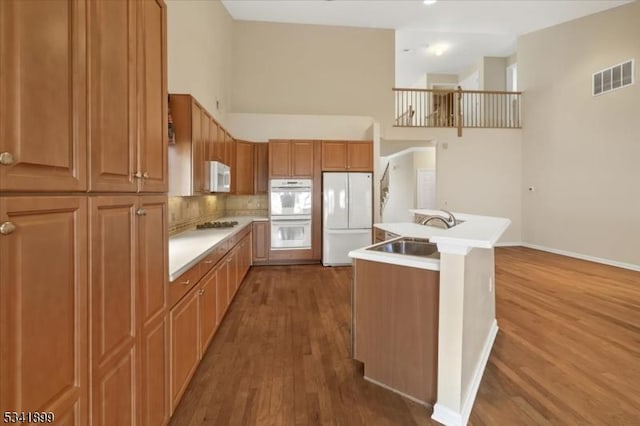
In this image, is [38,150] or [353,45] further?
[353,45]

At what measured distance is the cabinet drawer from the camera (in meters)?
1.74

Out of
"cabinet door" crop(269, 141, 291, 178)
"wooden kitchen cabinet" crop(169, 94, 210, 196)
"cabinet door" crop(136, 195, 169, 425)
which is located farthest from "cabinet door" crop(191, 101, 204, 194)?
"cabinet door" crop(269, 141, 291, 178)

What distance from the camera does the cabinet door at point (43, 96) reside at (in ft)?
2.29

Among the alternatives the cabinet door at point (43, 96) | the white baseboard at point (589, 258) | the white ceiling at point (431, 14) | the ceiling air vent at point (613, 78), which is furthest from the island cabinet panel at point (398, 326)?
the ceiling air vent at point (613, 78)

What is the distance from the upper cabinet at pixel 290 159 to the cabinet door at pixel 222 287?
8.58 ft

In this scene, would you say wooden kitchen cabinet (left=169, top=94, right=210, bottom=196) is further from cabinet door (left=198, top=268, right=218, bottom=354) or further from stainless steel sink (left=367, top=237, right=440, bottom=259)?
stainless steel sink (left=367, top=237, right=440, bottom=259)

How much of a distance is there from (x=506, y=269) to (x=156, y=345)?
219 inches

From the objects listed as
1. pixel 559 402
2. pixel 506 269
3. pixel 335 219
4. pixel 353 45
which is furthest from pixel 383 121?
pixel 559 402

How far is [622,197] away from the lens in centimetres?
541

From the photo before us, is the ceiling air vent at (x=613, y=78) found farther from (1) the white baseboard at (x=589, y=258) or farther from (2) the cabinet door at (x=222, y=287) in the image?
(2) the cabinet door at (x=222, y=287)

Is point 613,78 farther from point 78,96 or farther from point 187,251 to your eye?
point 78,96

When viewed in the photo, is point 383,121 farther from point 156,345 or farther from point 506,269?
point 156,345

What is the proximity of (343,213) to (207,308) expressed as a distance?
3504mm

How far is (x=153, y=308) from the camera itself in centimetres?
149
